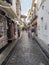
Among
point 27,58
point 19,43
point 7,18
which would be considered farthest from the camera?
point 19,43

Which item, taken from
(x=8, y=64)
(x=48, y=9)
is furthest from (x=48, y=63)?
(x=48, y=9)

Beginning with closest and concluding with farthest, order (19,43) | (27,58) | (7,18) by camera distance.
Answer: (27,58)
(7,18)
(19,43)

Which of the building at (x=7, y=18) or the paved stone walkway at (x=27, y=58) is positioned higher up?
the building at (x=7, y=18)

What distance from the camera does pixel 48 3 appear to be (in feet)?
51.1

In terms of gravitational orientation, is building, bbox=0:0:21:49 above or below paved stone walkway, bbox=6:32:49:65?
above

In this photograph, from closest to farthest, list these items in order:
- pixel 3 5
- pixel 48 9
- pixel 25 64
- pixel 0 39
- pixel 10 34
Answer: pixel 25 64 → pixel 0 39 → pixel 3 5 → pixel 48 9 → pixel 10 34

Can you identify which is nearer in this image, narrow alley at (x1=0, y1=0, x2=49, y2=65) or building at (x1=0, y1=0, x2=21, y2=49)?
narrow alley at (x1=0, y1=0, x2=49, y2=65)

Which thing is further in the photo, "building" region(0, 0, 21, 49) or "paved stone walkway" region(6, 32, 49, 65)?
"building" region(0, 0, 21, 49)

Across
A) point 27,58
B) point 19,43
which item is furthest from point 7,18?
point 27,58

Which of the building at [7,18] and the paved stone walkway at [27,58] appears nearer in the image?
the paved stone walkway at [27,58]

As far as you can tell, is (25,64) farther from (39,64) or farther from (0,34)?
(0,34)

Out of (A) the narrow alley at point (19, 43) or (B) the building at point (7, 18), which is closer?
(A) the narrow alley at point (19, 43)

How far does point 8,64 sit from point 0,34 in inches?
172

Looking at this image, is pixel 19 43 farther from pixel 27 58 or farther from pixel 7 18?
pixel 27 58
